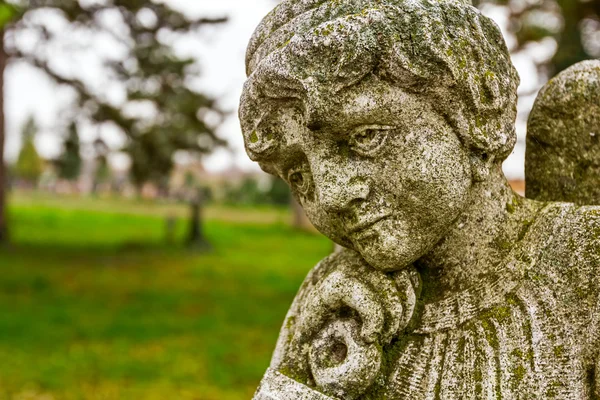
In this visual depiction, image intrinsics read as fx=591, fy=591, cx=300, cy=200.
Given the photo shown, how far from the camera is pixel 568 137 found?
1.87 m

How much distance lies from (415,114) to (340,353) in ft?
2.26

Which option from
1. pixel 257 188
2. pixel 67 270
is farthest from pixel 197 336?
pixel 257 188

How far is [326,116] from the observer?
1500 mm

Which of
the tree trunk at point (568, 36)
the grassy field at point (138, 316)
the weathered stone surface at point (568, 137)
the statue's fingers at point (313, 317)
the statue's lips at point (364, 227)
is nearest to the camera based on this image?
the statue's lips at point (364, 227)

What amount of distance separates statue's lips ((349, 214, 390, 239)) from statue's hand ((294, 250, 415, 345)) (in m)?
0.15

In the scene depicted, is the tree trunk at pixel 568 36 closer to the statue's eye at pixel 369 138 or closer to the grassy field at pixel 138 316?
the grassy field at pixel 138 316

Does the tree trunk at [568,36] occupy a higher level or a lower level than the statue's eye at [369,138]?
higher

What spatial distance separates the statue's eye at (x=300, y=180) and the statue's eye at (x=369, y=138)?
20 cm

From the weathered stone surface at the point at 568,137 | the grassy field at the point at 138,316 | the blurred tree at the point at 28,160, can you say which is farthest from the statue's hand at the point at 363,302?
the blurred tree at the point at 28,160

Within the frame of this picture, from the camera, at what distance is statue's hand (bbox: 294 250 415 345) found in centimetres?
161

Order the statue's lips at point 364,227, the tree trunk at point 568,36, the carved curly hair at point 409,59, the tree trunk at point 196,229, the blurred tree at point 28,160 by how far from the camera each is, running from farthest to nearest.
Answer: the blurred tree at point 28,160 < the tree trunk at point 196,229 < the tree trunk at point 568,36 < the statue's lips at point 364,227 < the carved curly hair at point 409,59

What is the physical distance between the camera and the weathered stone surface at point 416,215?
1.48m

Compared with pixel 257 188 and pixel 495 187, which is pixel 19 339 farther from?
pixel 257 188

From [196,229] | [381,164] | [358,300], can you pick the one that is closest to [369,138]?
[381,164]
